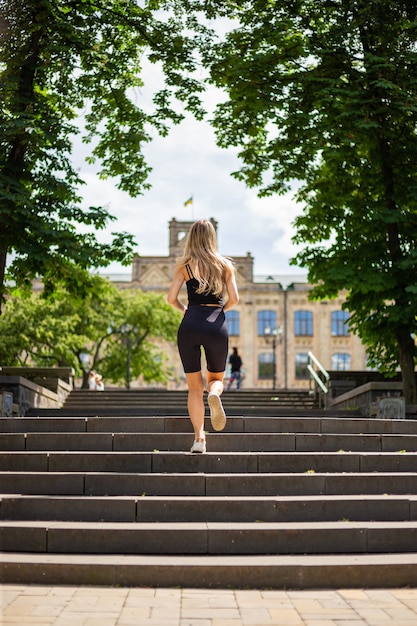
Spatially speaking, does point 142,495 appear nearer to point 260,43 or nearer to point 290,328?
point 260,43

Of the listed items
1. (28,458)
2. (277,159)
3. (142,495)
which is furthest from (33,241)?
(142,495)

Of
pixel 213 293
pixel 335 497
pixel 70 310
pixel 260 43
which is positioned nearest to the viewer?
pixel 335 497

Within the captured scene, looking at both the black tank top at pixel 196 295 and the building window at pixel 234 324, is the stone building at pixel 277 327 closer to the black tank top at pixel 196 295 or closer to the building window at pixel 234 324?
the building window at pixel 234 324

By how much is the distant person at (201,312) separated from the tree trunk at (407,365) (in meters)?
8.14

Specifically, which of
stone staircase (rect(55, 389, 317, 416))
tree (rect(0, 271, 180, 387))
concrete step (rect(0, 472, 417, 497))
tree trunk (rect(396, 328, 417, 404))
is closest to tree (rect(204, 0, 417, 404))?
tree trunk (rect(396, 328, 417, 404))

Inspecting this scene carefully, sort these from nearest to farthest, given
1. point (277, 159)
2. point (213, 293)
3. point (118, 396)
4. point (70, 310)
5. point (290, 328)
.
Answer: point (213, 293) → point (277, 159) → point (118, 396) → point (70, 310) → point (290, 328)

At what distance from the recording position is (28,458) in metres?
7.11

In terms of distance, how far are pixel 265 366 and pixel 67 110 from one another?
4557 centimetres

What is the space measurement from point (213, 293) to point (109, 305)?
30.6 metres

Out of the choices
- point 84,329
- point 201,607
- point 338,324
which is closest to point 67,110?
point 201,607

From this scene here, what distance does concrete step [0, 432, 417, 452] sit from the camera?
7547 mm

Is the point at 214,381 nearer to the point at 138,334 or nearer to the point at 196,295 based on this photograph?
the point at 196,295

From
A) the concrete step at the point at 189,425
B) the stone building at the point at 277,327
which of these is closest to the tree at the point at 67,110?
the concrete step at the point at 189,425

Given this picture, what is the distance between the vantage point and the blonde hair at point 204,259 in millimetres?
6902
